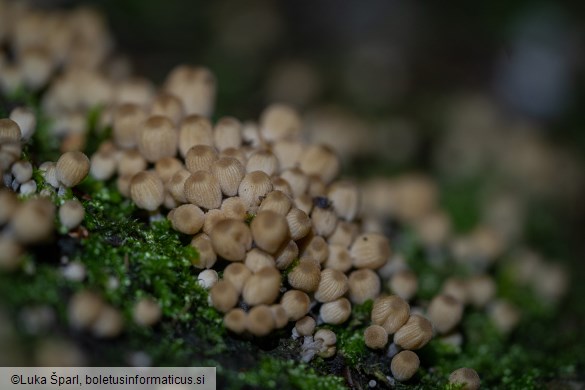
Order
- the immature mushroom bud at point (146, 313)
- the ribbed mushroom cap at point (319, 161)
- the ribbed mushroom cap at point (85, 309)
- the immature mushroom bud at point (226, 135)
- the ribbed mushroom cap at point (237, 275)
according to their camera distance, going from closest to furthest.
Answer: the ribbed mushroom cap at point (85, 309) < the immature mushroom bud at point (146, 313) < the ribbed mushroom cap at point (237, 275) < the immature mushroom bud at point (226, 135) < the ribbed mushroom cap at point (319, 161)

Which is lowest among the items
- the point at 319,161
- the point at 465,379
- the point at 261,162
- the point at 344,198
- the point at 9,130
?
the point at 465,379

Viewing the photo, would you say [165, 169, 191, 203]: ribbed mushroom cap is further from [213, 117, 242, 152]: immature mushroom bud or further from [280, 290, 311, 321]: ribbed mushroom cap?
[280, 290, 311, 321]: ribbed mushroom cap

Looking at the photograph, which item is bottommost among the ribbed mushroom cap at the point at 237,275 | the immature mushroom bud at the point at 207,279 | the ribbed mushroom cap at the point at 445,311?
the ribbed mushroom cap at the point at 445,311

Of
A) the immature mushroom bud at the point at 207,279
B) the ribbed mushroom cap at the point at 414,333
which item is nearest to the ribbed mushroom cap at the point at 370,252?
the ribbed mushroom cap at the point at 414,333

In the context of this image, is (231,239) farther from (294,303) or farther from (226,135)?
(226,135)

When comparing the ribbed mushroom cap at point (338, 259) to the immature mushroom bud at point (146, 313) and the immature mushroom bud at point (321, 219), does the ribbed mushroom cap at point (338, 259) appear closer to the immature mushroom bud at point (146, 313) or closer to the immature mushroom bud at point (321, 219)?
the immature mushroom bud at point (321, 219)

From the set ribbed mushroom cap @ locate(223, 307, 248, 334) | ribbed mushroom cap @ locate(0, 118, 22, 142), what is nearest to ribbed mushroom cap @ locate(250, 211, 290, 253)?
ribbed mushroom cap @ locate(223, 307, 248, 334)

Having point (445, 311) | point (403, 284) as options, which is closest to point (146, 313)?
point (403, 284)

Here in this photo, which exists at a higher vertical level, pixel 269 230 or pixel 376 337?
pixel 269 230
